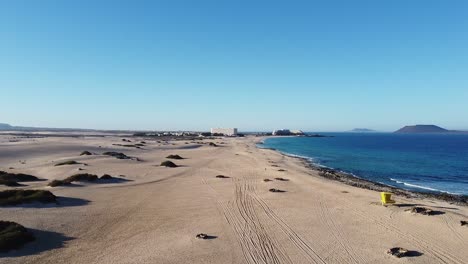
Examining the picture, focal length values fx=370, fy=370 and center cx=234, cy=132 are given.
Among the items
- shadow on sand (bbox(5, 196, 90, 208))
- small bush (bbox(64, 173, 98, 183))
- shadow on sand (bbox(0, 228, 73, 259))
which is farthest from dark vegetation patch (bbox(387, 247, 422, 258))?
small bush (bbox(64, 173, 98, 183))

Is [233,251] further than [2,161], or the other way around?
[2,161]

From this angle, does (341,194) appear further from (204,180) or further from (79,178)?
(79,178)

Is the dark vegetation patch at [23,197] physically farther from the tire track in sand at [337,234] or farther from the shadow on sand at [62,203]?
the tire track in sand at [337,234]

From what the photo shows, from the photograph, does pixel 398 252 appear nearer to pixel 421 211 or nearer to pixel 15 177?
pixel 421 211

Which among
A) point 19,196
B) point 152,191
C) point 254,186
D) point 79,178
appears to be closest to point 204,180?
point 254,186

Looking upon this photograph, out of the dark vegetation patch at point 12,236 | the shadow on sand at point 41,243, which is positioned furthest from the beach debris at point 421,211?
the dark vegetation patch at point 12,236

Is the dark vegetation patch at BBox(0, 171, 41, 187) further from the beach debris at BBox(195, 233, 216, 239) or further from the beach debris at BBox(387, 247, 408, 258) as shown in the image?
the beach debris at BBox(387, 247, 408, 258)
